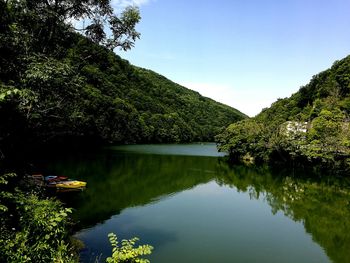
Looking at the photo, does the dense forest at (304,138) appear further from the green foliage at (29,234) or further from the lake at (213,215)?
the green foliage at (29,234)

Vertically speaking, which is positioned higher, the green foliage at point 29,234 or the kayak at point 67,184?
the green foliage at point 29,234

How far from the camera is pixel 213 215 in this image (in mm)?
27516

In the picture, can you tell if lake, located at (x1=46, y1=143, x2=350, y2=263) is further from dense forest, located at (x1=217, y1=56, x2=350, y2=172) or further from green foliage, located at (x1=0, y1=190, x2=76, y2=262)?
dense forest, located at (x1=217, y1=56, x2=350, y2=172)

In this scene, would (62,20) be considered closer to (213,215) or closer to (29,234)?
(29,234)

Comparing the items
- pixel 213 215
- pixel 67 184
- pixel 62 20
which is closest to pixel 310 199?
pixel 213 215

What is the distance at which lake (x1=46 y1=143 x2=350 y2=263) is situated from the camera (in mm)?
18873

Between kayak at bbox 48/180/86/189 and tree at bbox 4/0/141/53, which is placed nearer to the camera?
tree at bbox 4/0/141/53

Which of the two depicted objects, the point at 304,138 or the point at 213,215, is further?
the point at 304,138

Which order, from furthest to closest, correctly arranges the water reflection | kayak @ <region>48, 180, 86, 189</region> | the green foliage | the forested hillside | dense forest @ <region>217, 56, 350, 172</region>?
dense forest @ <region>217, 56, 350, 172</region> → kayak @ <region>48, 180, 86, 189</region> → the water reflection → the forested hillside → the green foliage

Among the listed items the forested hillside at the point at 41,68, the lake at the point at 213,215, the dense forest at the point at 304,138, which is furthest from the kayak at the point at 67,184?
the dense forest at the point at 304,138

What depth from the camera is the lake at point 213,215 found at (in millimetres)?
18873

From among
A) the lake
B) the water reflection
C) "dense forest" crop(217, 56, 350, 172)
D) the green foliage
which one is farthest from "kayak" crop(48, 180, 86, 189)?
"dense forest" crop(217, 56, 350, 172)

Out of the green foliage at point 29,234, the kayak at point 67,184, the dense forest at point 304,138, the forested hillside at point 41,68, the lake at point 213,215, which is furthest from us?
the dense forest at point 304,138

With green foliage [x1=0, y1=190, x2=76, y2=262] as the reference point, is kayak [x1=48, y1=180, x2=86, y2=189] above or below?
below
